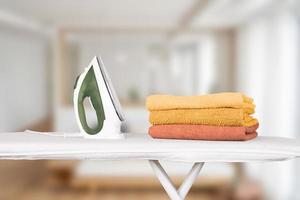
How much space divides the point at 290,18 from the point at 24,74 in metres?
3.11

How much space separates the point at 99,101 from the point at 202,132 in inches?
9.2

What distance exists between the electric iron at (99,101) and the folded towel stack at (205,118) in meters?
0.09

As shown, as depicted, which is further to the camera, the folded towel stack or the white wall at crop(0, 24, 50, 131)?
the white wall at crop(0, 24, 50, 131)

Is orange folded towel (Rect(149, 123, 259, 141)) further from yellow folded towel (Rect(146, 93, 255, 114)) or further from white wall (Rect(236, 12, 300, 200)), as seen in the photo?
white wall (Rect(236, 12, 300, 200))

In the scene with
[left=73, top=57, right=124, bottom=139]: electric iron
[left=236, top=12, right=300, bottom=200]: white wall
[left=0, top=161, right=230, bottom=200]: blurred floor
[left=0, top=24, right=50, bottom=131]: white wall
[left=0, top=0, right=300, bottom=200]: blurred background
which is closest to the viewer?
[left=73, top=57, right=124, bottom=139]: electric iron

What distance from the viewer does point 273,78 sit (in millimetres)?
3021

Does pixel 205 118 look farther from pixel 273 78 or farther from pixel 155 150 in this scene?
pixel 273 78

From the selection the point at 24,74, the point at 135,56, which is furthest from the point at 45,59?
the point at 135,56

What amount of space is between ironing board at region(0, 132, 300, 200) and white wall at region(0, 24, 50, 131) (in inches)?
138

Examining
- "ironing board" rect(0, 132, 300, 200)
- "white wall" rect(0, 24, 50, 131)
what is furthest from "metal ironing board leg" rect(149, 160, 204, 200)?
"white wall" rect(0, 24, 50, 131)

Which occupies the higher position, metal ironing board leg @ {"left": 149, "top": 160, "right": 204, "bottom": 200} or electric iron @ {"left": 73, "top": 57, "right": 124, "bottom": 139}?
electric iron @ {"left": 73, "top": 57, "right": 124, "bottom": 139}

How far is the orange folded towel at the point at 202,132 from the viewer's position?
2.89 feet

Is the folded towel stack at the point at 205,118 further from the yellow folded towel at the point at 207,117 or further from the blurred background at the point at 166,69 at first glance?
the blurred background at the point at 166,69

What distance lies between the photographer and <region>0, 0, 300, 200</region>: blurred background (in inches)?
114
